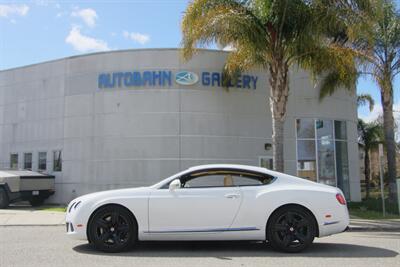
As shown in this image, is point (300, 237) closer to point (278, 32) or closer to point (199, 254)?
point (199, 254)

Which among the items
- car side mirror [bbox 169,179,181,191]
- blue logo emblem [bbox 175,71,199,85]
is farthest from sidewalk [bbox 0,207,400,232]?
blue logo emblem [bbox 175,71,199,85]

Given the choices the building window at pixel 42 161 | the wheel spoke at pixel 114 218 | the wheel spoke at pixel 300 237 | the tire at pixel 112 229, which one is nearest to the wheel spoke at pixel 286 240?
the wheel spoke at pixel 300 237

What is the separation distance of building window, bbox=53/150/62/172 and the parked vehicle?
84 centimetres

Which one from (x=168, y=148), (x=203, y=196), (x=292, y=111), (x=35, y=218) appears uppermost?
(x=292, y=111)

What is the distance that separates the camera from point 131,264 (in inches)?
275

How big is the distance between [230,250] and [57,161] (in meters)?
14.5

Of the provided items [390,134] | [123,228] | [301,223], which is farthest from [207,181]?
[390,134]

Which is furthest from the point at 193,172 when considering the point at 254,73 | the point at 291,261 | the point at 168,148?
the point at 254,73

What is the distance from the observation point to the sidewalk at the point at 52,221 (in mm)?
12547

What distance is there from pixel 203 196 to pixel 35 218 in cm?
865

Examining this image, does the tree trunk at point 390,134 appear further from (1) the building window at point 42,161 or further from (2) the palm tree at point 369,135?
(2) the palm tree at point 369,135

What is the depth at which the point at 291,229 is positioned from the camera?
26.1ft

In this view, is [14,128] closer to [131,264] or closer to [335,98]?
[335,98]

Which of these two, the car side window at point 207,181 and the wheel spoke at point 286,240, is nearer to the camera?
the wheel spoke at point 286,240
